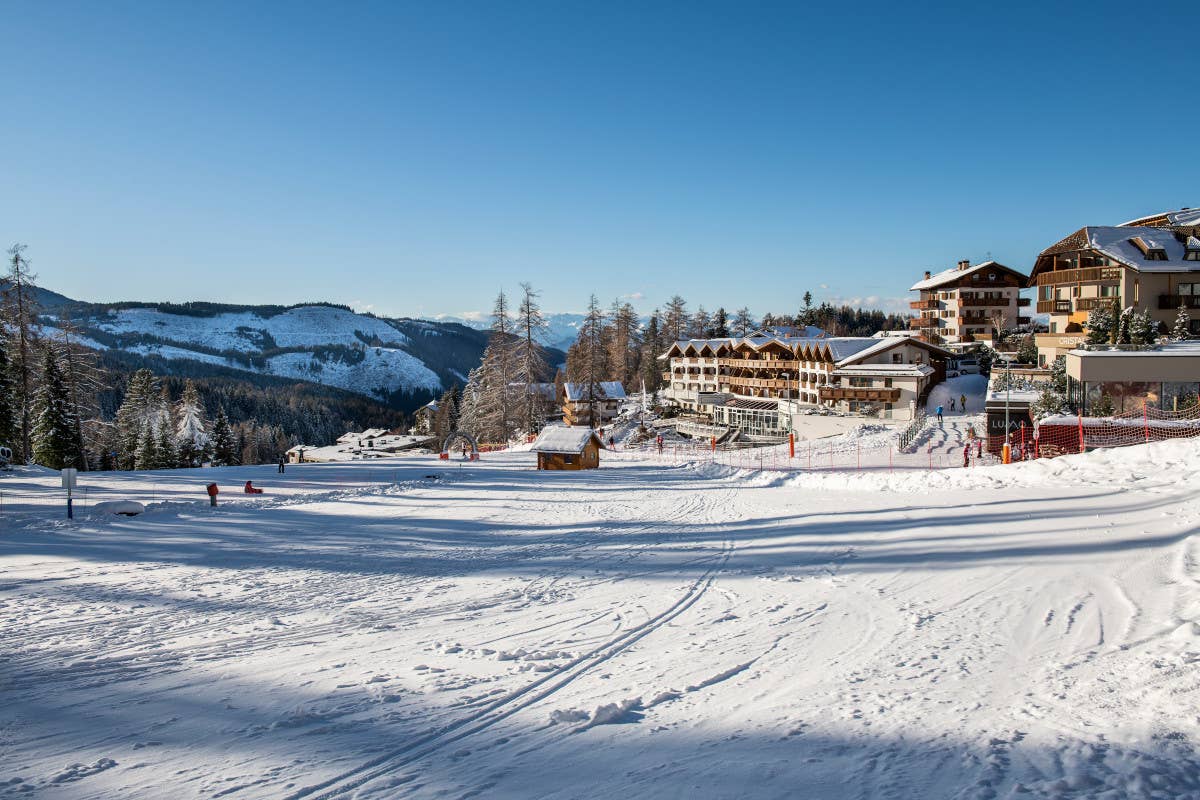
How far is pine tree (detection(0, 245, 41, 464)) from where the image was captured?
37062mm

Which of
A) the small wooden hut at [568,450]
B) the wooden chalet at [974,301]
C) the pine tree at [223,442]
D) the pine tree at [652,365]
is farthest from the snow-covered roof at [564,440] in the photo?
the pine tree at [652,365]

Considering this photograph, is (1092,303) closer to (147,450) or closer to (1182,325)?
(1182,325)

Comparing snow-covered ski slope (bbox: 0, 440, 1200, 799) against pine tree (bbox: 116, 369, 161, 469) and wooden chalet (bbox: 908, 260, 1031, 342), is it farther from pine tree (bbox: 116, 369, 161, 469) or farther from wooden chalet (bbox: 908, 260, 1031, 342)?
wooden chalet (bbox: 908, 260, 1031, 342)

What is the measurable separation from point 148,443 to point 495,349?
28.7m

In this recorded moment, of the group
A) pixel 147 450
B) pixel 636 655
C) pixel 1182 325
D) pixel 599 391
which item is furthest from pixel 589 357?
pixel 636 655

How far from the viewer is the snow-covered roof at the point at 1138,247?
133 ft

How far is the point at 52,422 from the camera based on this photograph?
1581 inches

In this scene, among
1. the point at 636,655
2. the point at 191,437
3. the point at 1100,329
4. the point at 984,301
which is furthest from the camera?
the point at 984,301

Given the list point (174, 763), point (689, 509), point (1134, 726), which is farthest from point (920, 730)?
point (689, 509)

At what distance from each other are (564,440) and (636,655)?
28.4 m

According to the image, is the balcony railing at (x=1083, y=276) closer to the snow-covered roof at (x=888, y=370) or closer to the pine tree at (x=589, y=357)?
the snow-covered roof at (x=888, y=370)

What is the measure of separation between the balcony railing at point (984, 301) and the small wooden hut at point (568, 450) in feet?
156

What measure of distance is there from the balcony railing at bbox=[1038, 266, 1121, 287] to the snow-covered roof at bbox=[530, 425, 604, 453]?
36.6m

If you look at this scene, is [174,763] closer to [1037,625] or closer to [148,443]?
[1037,625]
